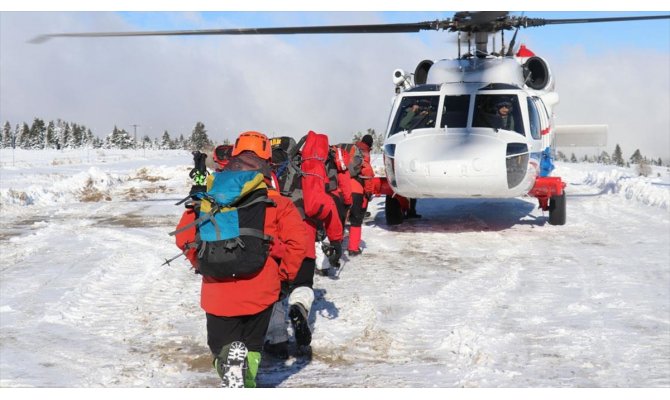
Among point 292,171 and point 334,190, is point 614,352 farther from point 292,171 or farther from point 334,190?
point 334,190

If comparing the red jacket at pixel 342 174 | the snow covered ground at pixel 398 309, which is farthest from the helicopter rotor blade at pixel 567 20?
the red jacket at pixel 342 174

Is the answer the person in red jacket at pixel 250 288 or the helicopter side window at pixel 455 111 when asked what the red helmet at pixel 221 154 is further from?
the helicopter side window at pixel 455 111

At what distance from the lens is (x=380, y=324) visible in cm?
616

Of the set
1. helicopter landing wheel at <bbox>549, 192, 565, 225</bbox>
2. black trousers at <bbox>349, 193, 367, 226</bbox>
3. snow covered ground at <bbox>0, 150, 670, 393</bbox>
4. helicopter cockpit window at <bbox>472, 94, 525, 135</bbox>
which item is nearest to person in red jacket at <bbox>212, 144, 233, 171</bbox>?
snow covered ground at <bbox>0, 150, 670, 393</bbox>

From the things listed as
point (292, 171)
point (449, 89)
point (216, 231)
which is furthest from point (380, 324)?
point (449, 89)

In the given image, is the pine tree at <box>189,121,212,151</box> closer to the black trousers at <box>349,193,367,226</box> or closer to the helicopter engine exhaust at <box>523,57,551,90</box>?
the black trousers at <box>349,193,367,226</box>

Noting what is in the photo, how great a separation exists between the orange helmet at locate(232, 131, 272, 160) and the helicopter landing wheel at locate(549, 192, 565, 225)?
29.3ft

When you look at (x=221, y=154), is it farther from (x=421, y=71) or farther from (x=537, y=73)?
(x=537, y=73)

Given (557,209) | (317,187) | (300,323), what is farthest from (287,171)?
(557,209)

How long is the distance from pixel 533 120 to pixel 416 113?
1.90 m

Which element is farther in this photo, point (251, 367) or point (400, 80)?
point (400, 80)

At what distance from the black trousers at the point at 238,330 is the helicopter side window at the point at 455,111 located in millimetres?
7573

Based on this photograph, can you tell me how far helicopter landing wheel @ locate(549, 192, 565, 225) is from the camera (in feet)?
39.8

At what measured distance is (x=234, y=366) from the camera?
381cm
